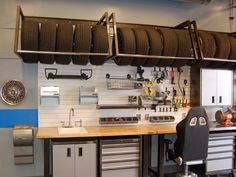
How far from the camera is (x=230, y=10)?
203 inches

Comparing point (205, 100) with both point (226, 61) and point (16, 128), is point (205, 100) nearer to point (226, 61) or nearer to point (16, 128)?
point (226, 61)

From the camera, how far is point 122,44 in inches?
147

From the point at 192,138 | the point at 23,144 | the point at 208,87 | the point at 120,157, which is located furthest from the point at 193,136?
the point at 23,144

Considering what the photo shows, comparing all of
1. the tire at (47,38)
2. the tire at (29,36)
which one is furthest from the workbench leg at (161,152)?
the tire at (29,36)

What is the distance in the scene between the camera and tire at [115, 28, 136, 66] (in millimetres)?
3709

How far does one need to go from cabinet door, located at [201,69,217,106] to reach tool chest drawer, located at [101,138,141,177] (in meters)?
1.76

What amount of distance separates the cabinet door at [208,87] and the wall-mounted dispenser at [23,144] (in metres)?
3.13

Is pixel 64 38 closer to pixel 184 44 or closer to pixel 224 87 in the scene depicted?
pixel 184 44

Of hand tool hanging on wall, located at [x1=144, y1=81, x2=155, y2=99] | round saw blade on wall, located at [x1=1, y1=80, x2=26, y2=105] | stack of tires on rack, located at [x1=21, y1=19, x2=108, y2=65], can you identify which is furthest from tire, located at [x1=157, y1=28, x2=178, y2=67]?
round saw blade on wall, located at [x1=1, y1=80, x2=26, y2=105]

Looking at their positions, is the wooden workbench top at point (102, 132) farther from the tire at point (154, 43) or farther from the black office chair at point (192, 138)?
the tire at point (154, 43)

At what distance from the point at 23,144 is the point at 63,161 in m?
0.83

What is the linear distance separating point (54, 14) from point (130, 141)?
2.44 m

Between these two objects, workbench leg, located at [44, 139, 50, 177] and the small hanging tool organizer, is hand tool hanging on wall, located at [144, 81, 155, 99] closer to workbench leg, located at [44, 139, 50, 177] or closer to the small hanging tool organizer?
the small hanging tool organizer

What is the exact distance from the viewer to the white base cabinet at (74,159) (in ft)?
11.3
